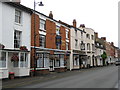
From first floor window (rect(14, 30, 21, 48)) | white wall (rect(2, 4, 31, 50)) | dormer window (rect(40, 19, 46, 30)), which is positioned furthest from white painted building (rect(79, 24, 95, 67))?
first floor window (rect(14, 30, 21, 48))

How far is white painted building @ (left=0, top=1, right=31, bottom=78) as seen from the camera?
2129cm

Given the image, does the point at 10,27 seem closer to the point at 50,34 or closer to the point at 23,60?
the point at 23,60

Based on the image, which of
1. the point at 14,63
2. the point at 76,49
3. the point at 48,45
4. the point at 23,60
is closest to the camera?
the point at 14,63

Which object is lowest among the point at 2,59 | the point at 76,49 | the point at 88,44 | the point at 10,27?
the point at 2,59

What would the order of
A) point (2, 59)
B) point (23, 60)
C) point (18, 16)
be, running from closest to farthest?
point (2, 59), point (23, 60), point (18, 16)

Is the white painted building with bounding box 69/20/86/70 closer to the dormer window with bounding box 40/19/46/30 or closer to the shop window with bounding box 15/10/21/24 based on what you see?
the dormer window with bounding box 40/19/46/30

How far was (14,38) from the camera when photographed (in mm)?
23266

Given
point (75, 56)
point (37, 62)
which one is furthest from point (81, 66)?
point (37, 62)

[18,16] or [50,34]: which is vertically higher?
[18,16]

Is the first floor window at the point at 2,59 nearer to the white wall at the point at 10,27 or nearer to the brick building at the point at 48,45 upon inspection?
the white wall at the point at 10,27

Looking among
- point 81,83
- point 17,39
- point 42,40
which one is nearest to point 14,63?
point 17,39

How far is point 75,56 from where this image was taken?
4275 centimetres

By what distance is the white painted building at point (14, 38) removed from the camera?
2129 cm

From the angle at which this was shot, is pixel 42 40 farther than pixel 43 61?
Yes
